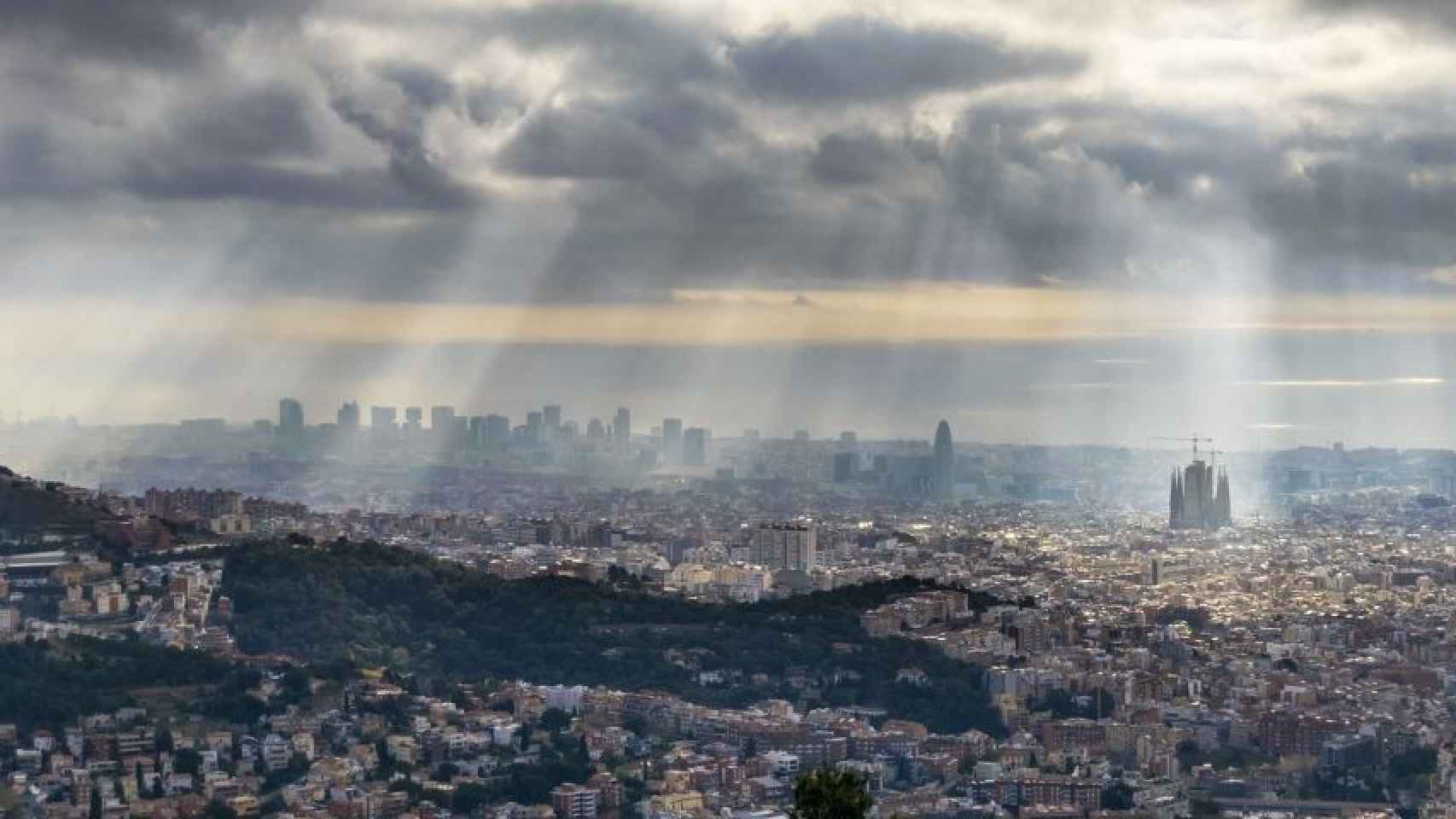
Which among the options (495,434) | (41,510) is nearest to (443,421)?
(495,434)

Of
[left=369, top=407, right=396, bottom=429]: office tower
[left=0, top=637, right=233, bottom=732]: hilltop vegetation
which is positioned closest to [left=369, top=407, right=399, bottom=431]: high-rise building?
[left=369, top=407, right=396, bottom=429]: office tower

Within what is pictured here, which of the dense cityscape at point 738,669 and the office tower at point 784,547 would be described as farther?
the office tower at point 784,547

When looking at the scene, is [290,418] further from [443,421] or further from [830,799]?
[830,799]

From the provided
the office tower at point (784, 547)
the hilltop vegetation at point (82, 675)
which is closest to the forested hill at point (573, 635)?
the hilltop vegetation at point (82, 675)

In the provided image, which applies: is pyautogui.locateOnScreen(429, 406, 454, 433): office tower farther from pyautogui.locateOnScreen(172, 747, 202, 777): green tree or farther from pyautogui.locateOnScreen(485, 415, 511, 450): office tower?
pyautogui.locateOnScreen(172, 747, 202, 777): green tree

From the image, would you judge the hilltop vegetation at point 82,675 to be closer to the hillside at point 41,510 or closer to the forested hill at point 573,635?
the forested hill at point 573,635

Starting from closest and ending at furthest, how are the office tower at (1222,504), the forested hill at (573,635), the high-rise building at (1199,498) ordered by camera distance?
the forested hill at (573,635) < the high-rise building at (1199,498) < the office tower at (1222,504)
